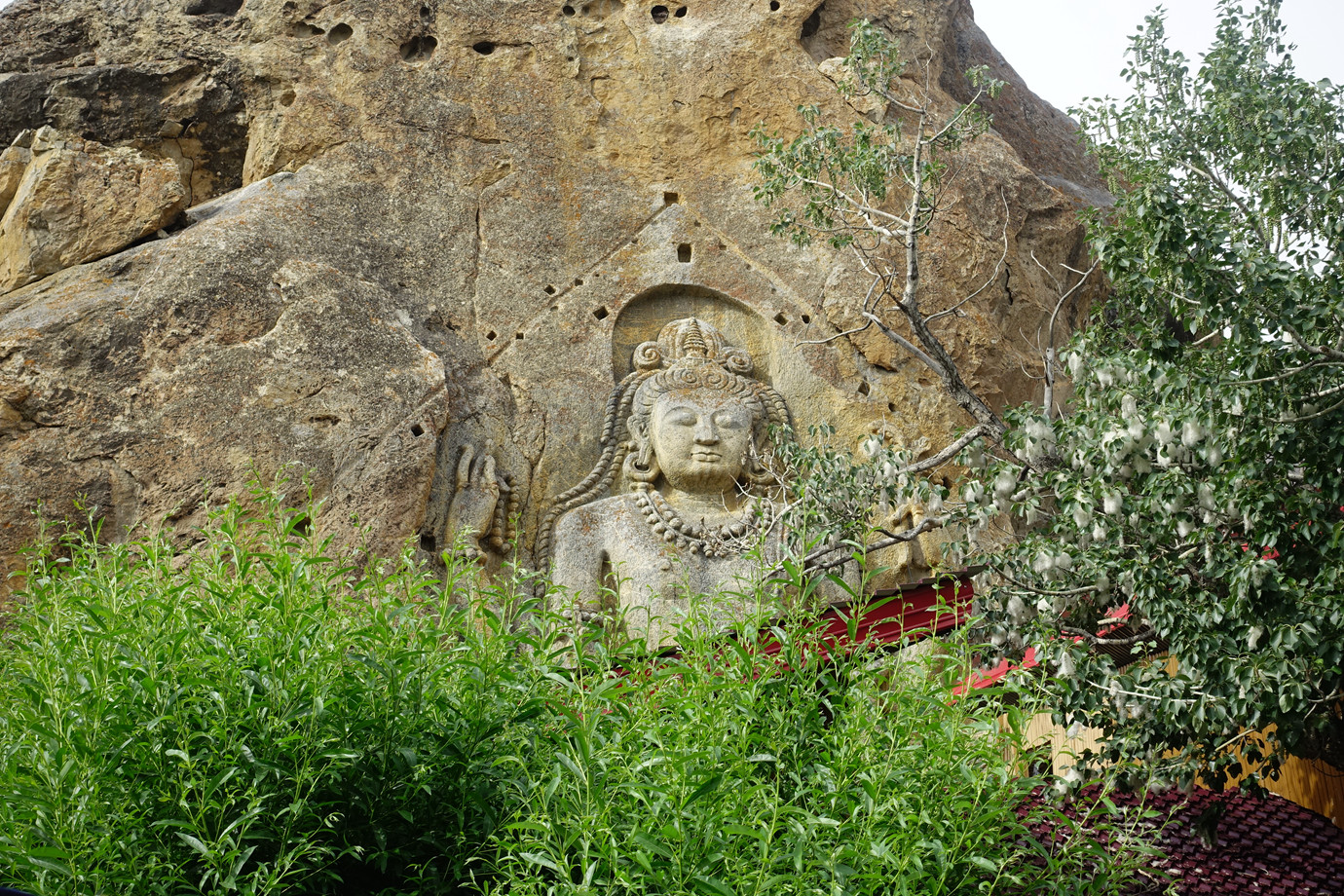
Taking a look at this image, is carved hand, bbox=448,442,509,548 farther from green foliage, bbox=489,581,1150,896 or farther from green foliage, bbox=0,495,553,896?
green foliage, bbox=489,581,1150,896

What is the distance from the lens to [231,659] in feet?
15.1

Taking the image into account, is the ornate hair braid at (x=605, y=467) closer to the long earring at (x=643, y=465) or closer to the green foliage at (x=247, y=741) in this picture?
the long earring at (x=643, y=465)

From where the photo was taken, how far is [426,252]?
930 centimetres

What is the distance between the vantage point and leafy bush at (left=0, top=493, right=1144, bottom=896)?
13.8 feet

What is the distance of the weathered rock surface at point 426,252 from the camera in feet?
26.3

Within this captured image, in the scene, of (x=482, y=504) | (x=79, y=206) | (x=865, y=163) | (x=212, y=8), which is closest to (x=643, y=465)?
(x=482, y=504)

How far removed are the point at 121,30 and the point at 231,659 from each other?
728 cm

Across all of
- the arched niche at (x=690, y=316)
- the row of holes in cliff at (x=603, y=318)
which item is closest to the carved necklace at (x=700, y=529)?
the arched niche at (x=690, y=316)

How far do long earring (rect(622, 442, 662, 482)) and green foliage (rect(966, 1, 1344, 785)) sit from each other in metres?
2.77

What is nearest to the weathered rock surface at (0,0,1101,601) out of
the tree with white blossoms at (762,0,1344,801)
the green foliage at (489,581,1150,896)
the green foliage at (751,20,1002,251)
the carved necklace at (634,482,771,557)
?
the carved necklace at (634,482,771,557)

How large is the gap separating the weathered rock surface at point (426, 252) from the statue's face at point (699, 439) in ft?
1.93

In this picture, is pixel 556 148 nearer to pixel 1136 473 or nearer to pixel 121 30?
pixel 121 30

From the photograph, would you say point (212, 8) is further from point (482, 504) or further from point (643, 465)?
point (643, 465)

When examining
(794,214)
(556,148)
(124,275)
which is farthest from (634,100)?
(124,275)
